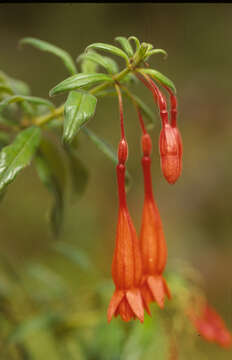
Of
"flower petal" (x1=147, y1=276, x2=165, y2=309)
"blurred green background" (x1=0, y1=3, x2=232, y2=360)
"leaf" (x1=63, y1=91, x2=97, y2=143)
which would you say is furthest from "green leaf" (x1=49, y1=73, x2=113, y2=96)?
"blurred green background" (x1=0, y1=3, x2=232, y2=360)

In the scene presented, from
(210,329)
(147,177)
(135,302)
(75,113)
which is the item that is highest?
(75,113)

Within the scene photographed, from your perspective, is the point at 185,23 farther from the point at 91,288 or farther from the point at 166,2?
the point at 91,288

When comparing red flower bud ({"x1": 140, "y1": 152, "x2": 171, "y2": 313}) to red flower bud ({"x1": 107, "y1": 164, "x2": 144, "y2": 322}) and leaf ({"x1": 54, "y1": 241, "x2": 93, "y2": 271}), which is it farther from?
leaf ({"x1": 54, "y1": 241, "x2": 93, "y2": 271})

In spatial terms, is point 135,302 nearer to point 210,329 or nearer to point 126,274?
point 126,274

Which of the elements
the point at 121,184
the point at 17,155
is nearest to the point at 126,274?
the point at 121,184

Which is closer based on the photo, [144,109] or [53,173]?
[144,109]

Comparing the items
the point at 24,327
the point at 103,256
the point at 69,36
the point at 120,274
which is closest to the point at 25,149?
the point at 120,274

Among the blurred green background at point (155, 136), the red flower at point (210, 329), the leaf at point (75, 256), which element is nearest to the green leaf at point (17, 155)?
the leaf at point (75, 256)

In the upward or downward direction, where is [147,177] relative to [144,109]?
downward
